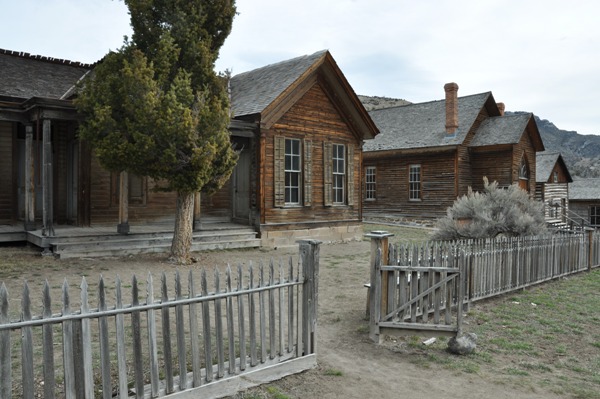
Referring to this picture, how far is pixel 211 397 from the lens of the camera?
438cm

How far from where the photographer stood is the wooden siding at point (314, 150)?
15.5m

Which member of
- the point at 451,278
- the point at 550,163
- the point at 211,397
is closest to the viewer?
the point at 211,397

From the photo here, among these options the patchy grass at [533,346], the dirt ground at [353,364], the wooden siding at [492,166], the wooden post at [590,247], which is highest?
the wooden siding at [492,166]

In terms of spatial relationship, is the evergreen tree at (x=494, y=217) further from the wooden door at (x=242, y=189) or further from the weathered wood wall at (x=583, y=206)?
the weathered wood wall at (x=583, y=206)

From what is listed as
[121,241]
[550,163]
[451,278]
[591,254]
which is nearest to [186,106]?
[121,241]

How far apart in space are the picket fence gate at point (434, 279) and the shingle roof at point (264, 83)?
8.41 metres

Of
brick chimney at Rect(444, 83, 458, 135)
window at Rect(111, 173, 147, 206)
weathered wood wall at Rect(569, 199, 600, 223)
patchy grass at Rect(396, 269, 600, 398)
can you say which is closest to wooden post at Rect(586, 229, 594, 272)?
patchy grass at Rect(396, 269, 600, 398)

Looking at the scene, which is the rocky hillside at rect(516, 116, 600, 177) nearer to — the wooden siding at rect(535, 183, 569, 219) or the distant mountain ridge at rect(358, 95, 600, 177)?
the distant mountain ridge at rect(358, 95, 600, 177)

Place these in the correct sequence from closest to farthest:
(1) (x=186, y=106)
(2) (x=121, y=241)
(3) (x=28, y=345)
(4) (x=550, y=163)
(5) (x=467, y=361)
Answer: (3) (x=28, y=345) < (5) (x=467, y=361) < (1) (x=186, y=106) < (2) (x=121, y=241) < (4) (x=550, y=163)

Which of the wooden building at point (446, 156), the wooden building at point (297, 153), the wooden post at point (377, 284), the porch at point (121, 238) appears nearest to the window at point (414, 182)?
the wooden building at point (446, 156)

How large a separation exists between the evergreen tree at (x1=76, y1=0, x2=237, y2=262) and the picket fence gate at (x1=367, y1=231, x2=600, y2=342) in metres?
5.46

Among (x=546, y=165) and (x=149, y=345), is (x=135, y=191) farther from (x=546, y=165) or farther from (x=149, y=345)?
(x=546, y=165)

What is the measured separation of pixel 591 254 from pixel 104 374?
14.3m

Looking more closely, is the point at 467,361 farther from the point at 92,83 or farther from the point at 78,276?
the point at 92,83
